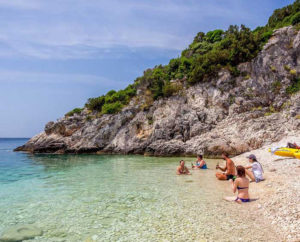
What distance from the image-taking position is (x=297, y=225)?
5.07 m

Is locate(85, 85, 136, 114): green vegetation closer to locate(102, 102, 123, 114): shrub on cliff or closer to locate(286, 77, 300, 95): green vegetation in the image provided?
locate(102, 102, 123, 114): shrub on cliff

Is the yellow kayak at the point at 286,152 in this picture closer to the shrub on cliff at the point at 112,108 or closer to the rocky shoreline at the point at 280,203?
the rocky shoreline at the point at 280,203

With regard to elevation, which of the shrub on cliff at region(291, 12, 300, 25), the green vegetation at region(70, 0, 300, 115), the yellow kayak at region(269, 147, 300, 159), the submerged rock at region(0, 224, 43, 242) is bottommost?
the submerged rock at region(0, 224, 43, 242)

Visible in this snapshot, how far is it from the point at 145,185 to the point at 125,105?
2692cm

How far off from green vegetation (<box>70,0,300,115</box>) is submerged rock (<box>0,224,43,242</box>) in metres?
28.1

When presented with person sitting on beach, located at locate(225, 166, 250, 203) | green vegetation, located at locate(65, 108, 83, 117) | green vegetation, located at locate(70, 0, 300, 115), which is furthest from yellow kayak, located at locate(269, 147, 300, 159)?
green vegetation, located at locate(65, 108, 83, 117)

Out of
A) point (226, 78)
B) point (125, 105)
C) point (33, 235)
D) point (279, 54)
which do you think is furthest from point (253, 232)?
point (125, 105)

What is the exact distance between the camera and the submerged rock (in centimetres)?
536

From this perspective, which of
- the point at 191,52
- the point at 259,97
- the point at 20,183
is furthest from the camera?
the point at 191,52

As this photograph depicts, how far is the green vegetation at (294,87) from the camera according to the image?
25881 mm

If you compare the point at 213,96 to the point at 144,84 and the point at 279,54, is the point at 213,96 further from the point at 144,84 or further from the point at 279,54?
the point at 144,84

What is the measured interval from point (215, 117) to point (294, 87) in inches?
405

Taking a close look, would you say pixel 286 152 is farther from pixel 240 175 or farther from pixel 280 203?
pixel 280 203

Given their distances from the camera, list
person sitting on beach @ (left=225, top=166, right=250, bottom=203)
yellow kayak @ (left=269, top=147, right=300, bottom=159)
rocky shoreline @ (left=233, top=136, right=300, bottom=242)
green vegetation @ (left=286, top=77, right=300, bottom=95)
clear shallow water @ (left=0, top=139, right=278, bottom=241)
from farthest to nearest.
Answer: green vegetation @ (left=286, top=77, right=300, bottom=95)
yellow kayak @ (left=269, top=147, right=300, bottom=159)
person sitting on beach @ (left=225, top=166, right=250, bottom=203)
clear shallow water @ (left=0, top=139, right=278, bottom=241)
rocky shoreline @ (left=233, top=136, right=300, bottom=242)
